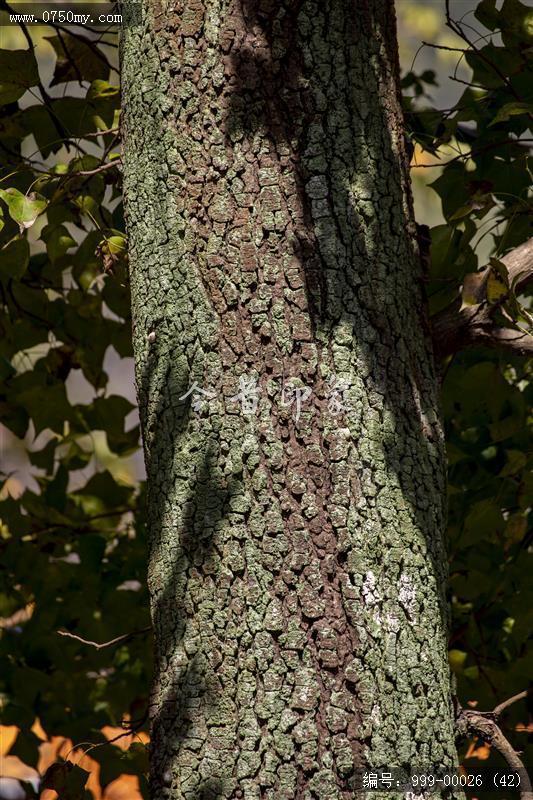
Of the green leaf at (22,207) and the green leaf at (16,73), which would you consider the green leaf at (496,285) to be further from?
the green leaf at (16,73)

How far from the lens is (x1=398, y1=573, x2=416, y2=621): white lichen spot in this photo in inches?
50.1

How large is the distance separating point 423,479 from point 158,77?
793mm

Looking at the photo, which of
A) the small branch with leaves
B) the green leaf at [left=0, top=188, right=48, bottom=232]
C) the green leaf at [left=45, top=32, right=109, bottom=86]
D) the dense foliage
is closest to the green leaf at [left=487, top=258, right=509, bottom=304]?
the dense foliage

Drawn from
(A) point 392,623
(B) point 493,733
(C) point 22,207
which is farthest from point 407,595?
(C) point 22,207

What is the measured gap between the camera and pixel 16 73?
5.74 ft

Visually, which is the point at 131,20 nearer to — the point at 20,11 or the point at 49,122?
the point at 49,122

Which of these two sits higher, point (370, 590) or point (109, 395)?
point (109, 395)

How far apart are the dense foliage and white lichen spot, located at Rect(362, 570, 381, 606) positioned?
531 mm

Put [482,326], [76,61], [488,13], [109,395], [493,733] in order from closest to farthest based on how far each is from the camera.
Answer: [493,733], [482,326], [488,13], [76,61], [109,395]

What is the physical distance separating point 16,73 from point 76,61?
342 millimetres

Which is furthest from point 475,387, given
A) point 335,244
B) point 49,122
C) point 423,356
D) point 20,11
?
point 20,11

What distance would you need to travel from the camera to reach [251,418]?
1.29 meters

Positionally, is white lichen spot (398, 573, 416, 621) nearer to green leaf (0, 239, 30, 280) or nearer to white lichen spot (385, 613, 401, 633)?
white lichen spot (385, 613, 401, 633)

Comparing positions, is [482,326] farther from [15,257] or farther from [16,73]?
[16,73]
